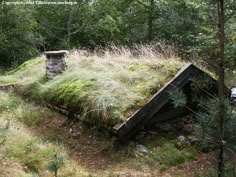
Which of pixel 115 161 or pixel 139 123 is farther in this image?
pixel 139 123

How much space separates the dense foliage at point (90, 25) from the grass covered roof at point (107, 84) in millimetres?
5115

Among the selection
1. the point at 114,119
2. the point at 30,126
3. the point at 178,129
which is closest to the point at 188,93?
the point at 178,129

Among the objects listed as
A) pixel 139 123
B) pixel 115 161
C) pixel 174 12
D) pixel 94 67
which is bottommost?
pixel 115 161

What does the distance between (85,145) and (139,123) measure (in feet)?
3.20

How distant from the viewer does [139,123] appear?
5.53 meters

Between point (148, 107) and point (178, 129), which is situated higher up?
point (148, 107)

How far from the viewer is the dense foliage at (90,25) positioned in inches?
493

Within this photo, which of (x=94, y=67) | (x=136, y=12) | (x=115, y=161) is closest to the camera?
(x=115, y=161)

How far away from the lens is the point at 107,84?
6.04m

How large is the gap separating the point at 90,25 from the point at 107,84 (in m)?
9.75

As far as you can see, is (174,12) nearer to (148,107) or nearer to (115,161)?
(148,107)

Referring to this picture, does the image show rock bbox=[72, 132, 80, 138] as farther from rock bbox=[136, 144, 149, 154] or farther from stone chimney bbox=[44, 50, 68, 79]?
stone chimney bbox=[44, 50, 68, 79]

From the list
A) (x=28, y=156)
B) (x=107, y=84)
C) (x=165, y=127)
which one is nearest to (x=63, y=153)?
(x=28, y=156)

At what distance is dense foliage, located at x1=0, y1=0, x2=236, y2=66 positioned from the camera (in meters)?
12.5
